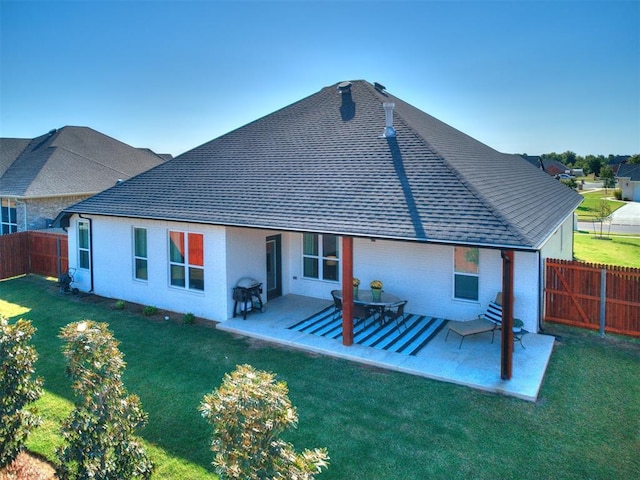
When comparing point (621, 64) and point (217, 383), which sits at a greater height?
point (621, 64)

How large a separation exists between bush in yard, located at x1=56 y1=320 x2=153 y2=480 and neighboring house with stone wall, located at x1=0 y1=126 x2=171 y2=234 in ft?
63.3

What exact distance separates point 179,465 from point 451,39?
1706cm

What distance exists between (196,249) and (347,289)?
5081 mm

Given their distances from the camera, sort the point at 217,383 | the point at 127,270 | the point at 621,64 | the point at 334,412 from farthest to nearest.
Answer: the point at 621,64, the point at 127,270, the point at 217,383, the point at 334,412

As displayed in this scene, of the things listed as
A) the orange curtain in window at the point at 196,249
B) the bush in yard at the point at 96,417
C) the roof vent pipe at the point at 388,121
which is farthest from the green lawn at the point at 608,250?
the bush in yard at the point at 96,417

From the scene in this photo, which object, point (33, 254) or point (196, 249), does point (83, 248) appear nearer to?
point (33, 254)

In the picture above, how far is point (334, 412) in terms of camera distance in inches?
302

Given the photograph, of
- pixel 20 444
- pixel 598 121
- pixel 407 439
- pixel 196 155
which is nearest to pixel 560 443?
pixel 407 439

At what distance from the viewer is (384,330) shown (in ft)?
38.2

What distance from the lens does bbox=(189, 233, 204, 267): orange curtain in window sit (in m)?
12.8

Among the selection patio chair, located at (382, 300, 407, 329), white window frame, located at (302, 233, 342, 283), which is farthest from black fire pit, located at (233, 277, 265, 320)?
patio chair, located at (382, 300, 407, 329)

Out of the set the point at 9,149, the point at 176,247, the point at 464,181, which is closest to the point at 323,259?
the point at 176,247

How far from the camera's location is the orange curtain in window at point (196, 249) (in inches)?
504

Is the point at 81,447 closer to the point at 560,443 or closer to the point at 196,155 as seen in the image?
the point at 560,443
